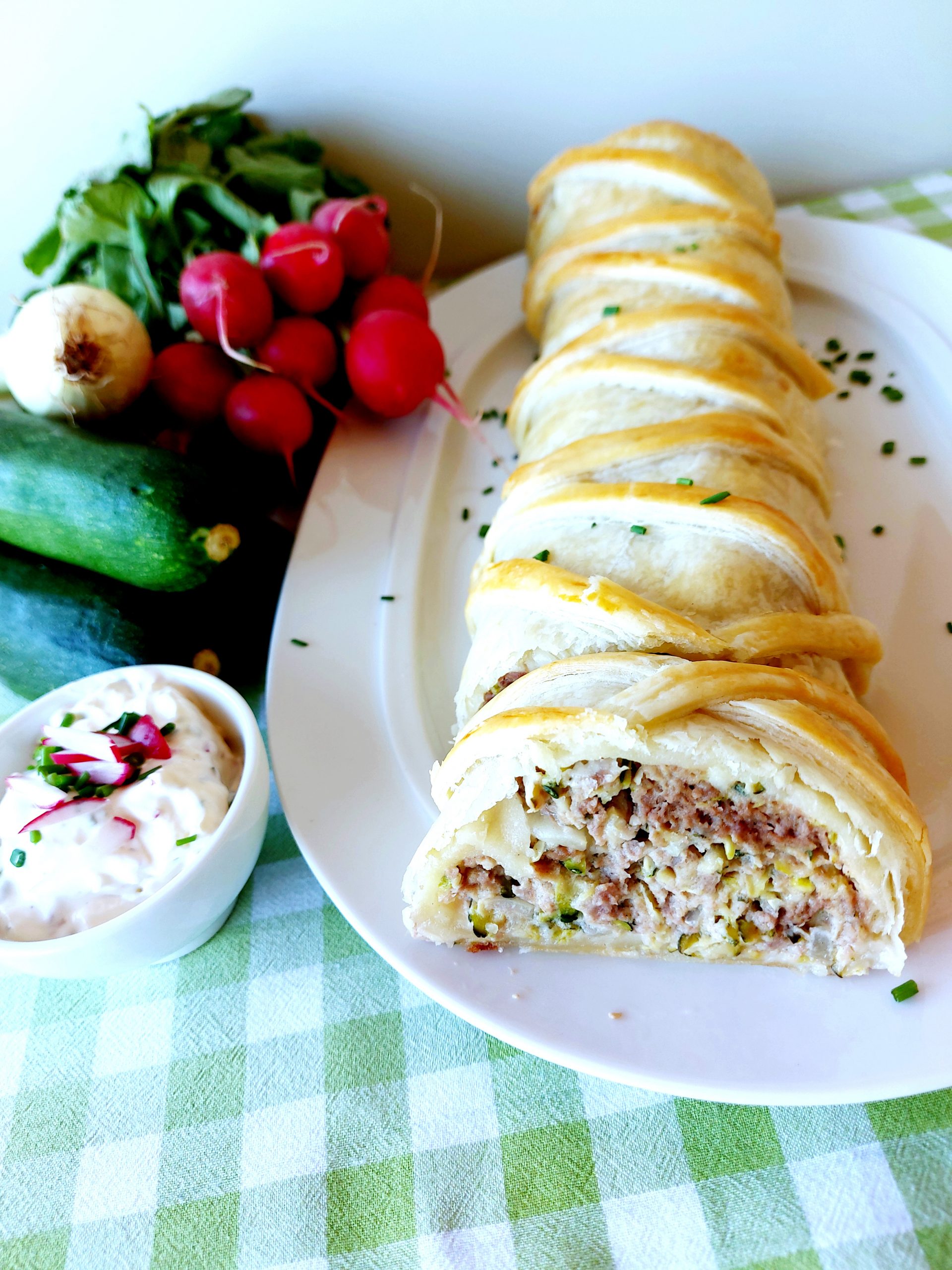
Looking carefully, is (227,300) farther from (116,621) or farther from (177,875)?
(177,875)

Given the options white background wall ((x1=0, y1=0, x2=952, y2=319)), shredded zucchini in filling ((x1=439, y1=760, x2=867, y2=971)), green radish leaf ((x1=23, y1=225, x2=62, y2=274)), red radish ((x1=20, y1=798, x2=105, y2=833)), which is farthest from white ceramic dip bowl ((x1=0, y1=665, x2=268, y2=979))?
white background wall ((x1=0, y1=0, x2=952, y2=319))

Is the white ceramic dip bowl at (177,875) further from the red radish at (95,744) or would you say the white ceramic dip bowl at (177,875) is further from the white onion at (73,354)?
the white onion at (73,354)

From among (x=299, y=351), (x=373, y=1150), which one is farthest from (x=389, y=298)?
(x=373, y=1150)

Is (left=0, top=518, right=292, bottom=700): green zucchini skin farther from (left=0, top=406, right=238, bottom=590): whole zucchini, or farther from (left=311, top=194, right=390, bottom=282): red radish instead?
(left=311, top=194, right=390, bottom=282): red radish

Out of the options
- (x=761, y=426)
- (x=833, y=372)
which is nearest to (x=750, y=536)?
(x=761, y=426)

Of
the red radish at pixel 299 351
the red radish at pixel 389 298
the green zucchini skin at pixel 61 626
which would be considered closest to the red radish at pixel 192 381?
the red radish at pixel 299 351

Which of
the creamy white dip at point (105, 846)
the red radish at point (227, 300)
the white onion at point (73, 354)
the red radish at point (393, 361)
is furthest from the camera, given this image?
the red radish at point (393, 361)
